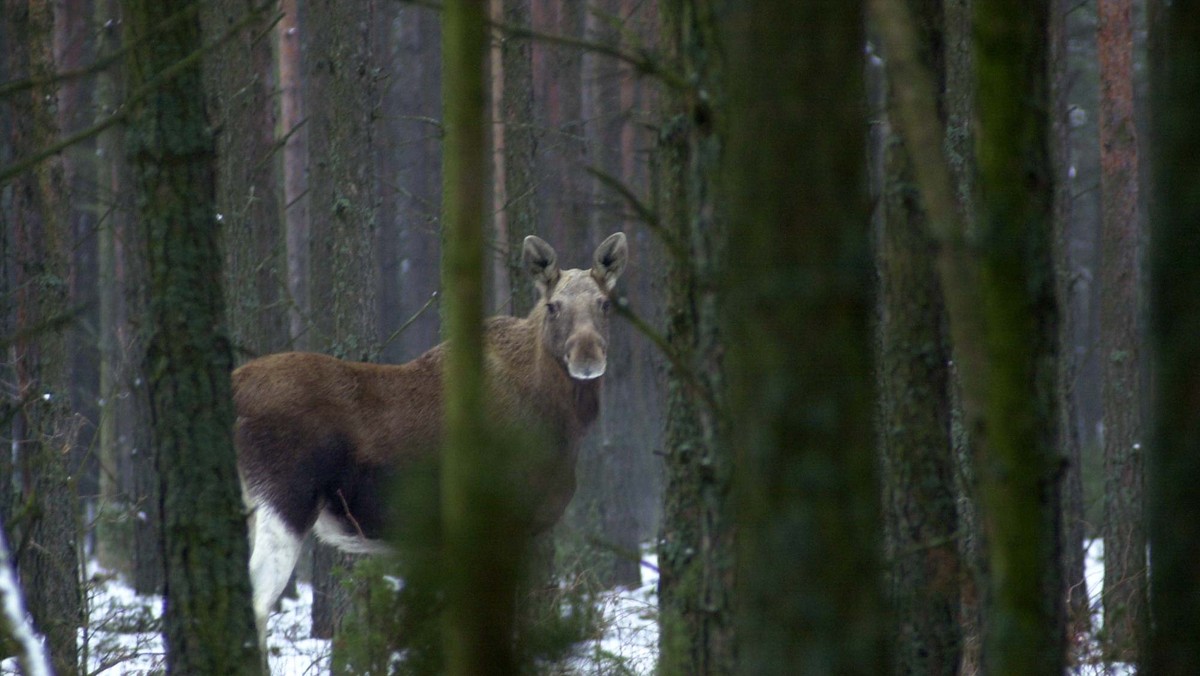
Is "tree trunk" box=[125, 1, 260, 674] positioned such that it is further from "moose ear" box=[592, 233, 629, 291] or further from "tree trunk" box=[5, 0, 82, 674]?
"moose ear" box=[592, 233, 629, 291]

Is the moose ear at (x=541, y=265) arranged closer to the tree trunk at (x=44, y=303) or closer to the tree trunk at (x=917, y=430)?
the tree trunk at (x=44, y=303)

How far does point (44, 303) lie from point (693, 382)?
7862 millimetres

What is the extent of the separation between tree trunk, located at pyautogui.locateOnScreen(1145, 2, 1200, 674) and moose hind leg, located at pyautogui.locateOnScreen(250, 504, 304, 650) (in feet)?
20.2

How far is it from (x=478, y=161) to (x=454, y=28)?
0.95 ft

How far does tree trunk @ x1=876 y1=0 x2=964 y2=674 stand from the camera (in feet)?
18.5

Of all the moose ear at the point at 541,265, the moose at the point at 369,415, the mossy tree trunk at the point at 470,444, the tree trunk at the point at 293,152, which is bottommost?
the mossy tree trunk at the point at 470,444

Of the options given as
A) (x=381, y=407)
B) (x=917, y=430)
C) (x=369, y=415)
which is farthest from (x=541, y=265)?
(x=917, y=430)

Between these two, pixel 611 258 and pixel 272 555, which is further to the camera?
pixel 611 258

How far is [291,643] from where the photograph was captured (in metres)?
10.1

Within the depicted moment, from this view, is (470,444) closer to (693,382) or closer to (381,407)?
(693,382)

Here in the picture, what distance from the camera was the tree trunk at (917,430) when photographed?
5.63 metres

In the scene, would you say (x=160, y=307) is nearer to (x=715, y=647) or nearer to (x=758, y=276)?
(x=715, y=647)

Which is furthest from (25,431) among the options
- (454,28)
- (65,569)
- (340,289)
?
(454,28)

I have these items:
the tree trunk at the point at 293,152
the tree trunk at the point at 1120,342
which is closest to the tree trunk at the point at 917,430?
the tree trunk at the point at 1120,342
